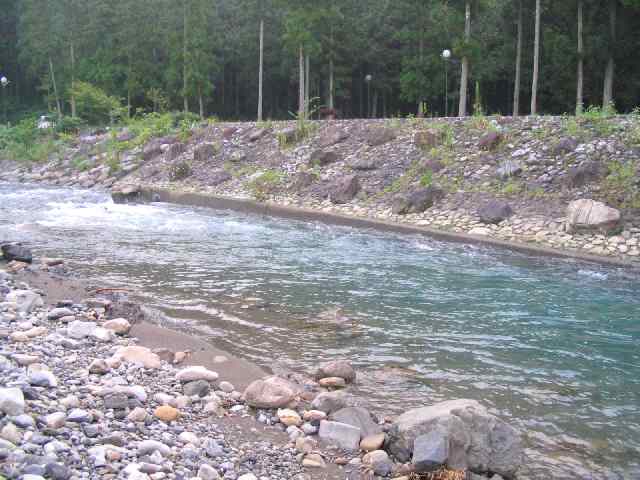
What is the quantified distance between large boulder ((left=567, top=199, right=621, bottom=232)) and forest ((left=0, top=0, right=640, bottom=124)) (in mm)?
14783

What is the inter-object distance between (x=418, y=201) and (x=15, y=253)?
8858mm

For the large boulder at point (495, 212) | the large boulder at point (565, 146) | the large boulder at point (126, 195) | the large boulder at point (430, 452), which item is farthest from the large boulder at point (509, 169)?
the large boulder at point (430, 452)

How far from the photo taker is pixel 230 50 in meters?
42.4

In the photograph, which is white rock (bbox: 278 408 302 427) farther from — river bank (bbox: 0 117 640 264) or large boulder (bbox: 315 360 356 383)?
river bank (bbox: 0 117 640 264)

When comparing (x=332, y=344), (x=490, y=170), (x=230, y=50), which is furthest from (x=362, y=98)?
(x=332, y=344)

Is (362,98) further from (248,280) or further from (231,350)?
(231,350)

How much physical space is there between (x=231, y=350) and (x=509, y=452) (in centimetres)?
313

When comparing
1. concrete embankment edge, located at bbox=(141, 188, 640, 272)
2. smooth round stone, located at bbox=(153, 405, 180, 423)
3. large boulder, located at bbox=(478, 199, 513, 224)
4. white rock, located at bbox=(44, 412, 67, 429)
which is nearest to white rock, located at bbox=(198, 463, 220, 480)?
smooth round stone, located at bbox=(153, 405, 180, 423)

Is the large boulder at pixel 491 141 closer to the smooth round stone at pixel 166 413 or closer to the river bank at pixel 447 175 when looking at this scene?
the river bank at pixel 447 175

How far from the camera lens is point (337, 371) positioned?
554 cm

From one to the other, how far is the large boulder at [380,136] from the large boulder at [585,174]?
6135 millimetres

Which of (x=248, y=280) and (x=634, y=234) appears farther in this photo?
(x=634, y=234)

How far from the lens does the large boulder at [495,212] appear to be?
519 inches

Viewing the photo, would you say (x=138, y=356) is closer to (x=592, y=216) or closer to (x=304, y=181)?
(x=592, y=216)
